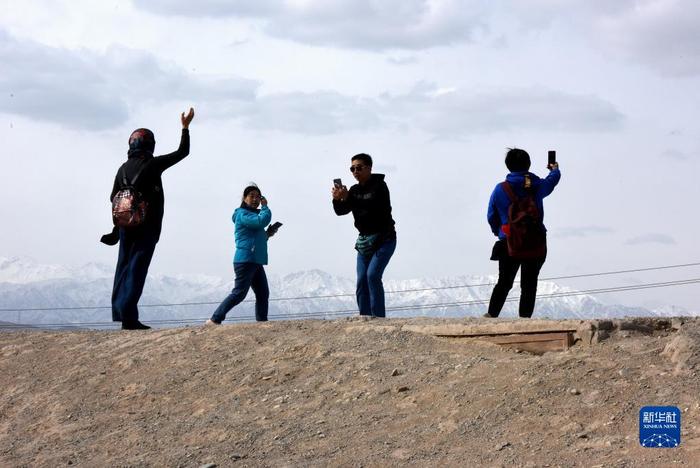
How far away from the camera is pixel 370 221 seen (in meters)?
10.4

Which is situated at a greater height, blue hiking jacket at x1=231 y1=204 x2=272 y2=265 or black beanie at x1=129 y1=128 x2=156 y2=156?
black beanie at x1=129 y1=128 x2=156 y2=156

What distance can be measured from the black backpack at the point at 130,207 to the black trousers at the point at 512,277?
364 centimetres

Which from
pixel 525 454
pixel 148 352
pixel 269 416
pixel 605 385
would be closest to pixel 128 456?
pixel 269 416

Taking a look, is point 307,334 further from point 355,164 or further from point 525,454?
point 525,454

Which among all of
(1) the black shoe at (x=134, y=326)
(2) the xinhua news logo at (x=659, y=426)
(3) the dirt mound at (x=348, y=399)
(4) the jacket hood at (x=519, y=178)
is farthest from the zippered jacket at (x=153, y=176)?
(2) the xinhua news logo at (x=659, y=426)

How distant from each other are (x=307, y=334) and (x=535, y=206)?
2409 mm

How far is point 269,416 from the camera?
794cm

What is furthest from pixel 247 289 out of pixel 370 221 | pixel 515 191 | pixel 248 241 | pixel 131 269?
pixel 515 191

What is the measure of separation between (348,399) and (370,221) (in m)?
2.84

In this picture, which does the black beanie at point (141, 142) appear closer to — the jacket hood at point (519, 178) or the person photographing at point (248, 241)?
the person photographing at point (248, 241)

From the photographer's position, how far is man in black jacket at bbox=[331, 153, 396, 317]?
34.1 ft

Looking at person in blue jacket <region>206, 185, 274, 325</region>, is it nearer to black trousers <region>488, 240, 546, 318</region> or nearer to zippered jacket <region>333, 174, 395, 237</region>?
zippered jacket <region>333, 174, 395, 237</region>

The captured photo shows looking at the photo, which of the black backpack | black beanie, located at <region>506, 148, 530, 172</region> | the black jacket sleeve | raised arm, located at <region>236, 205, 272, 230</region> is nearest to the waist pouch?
the black jacket sleeve

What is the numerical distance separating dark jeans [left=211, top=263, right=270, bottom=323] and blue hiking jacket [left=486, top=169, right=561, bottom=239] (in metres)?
2.82
